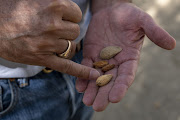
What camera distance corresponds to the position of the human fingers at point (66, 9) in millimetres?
677

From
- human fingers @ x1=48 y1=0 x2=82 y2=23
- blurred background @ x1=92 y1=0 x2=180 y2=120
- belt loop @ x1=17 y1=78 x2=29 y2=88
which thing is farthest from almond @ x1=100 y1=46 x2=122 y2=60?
blurred background @ x1=92 y1=0 x2=180 y2=120

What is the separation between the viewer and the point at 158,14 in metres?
2.43

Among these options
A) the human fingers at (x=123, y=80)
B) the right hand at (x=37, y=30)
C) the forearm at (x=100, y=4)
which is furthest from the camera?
the forearm at (x=100, y=4)

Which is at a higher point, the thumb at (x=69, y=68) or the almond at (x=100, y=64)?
the thumb at (x=69, y=68)

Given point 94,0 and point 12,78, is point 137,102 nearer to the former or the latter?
point 94,0

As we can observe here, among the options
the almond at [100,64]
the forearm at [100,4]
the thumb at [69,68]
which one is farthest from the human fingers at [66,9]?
the forearm at [100,4]

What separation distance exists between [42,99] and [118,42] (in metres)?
0.44

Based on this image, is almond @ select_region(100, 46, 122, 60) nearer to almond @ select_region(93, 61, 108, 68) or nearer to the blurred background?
almond @ select_region(93, 61, 108, 68)

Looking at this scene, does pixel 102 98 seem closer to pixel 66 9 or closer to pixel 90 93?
pixel 90 93

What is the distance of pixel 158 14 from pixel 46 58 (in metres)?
2.01

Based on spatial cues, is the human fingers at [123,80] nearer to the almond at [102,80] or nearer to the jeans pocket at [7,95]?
the almond at [102,80]

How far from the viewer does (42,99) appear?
916 millimetres

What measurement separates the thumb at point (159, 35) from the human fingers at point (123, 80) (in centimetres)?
13

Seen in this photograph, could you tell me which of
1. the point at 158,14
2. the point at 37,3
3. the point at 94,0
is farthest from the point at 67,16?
the point at 158,14
